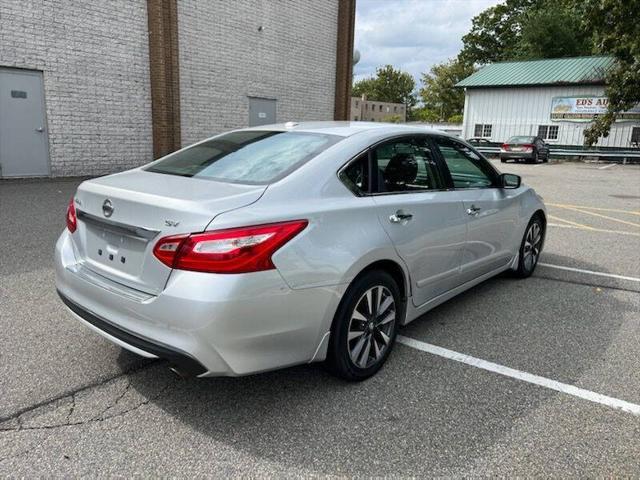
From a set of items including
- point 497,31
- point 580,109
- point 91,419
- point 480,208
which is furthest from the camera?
point 497,31

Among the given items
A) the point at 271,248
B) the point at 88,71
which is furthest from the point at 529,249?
the point at 88,71

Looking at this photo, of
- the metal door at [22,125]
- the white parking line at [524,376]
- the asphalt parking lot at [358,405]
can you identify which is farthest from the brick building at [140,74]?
the white parking line at [524,376]

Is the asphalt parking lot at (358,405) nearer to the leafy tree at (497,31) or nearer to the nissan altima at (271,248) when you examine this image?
the nissan altima at (271,248)

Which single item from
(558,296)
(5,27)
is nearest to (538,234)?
(558,296)

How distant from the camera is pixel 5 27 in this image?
37.0 feet

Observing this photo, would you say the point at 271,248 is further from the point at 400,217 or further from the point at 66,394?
the point at 66,394

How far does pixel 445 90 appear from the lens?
6806cm

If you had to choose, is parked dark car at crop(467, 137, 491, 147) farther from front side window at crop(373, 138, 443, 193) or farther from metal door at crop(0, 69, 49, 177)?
front side window at crop(373, 138, 443, 193)

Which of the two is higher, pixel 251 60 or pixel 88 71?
pixel 251 60

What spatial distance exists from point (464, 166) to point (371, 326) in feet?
6.25

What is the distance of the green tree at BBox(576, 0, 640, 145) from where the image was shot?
2695 centimetres

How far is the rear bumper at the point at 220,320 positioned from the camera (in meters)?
2.46

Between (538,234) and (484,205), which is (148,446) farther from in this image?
(538,234)

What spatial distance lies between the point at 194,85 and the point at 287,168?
1295 centimetres
